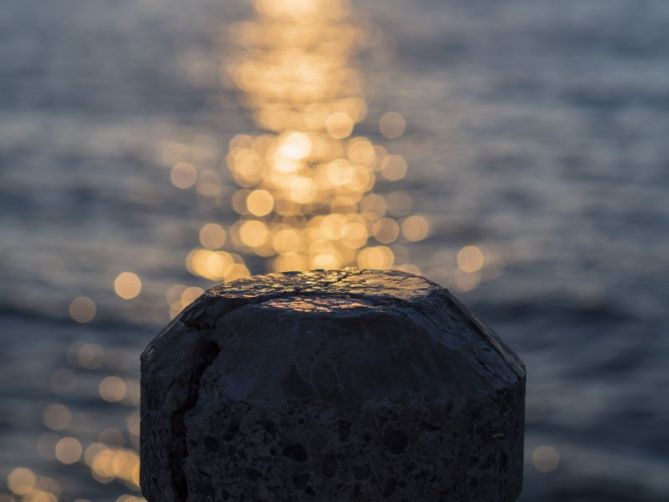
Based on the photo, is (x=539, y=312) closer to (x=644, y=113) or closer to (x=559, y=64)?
(x=644, y=113)

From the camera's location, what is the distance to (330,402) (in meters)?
3.57

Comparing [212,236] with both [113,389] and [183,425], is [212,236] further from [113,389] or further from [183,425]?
[183,425]

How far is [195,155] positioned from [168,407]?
132 feet

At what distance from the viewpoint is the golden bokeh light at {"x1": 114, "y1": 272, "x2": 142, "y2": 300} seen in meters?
33.6

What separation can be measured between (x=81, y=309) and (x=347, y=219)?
8395 mm

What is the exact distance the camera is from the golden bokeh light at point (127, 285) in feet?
110

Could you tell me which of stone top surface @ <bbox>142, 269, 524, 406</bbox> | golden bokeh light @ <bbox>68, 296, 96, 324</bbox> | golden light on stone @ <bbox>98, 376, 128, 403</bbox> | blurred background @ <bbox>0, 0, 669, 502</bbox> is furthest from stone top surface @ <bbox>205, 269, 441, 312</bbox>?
golden bokeh light @ <bbox>68, 296, 96, 324</bbox>

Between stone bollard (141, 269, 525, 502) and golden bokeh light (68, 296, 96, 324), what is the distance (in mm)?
30414

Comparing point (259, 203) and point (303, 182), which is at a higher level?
point (303, 182)

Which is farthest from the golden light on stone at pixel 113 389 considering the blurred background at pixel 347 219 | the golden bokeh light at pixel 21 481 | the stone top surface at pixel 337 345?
the stone top surface at pixel 337 345

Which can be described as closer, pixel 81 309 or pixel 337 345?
pixel 337 345

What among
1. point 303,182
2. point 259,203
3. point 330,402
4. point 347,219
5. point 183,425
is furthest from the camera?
point 303,182

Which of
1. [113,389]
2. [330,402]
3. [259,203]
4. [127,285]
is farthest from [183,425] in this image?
[259,203]

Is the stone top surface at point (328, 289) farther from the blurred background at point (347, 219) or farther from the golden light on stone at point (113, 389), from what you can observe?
the golden light on stone at point (113, 389)
